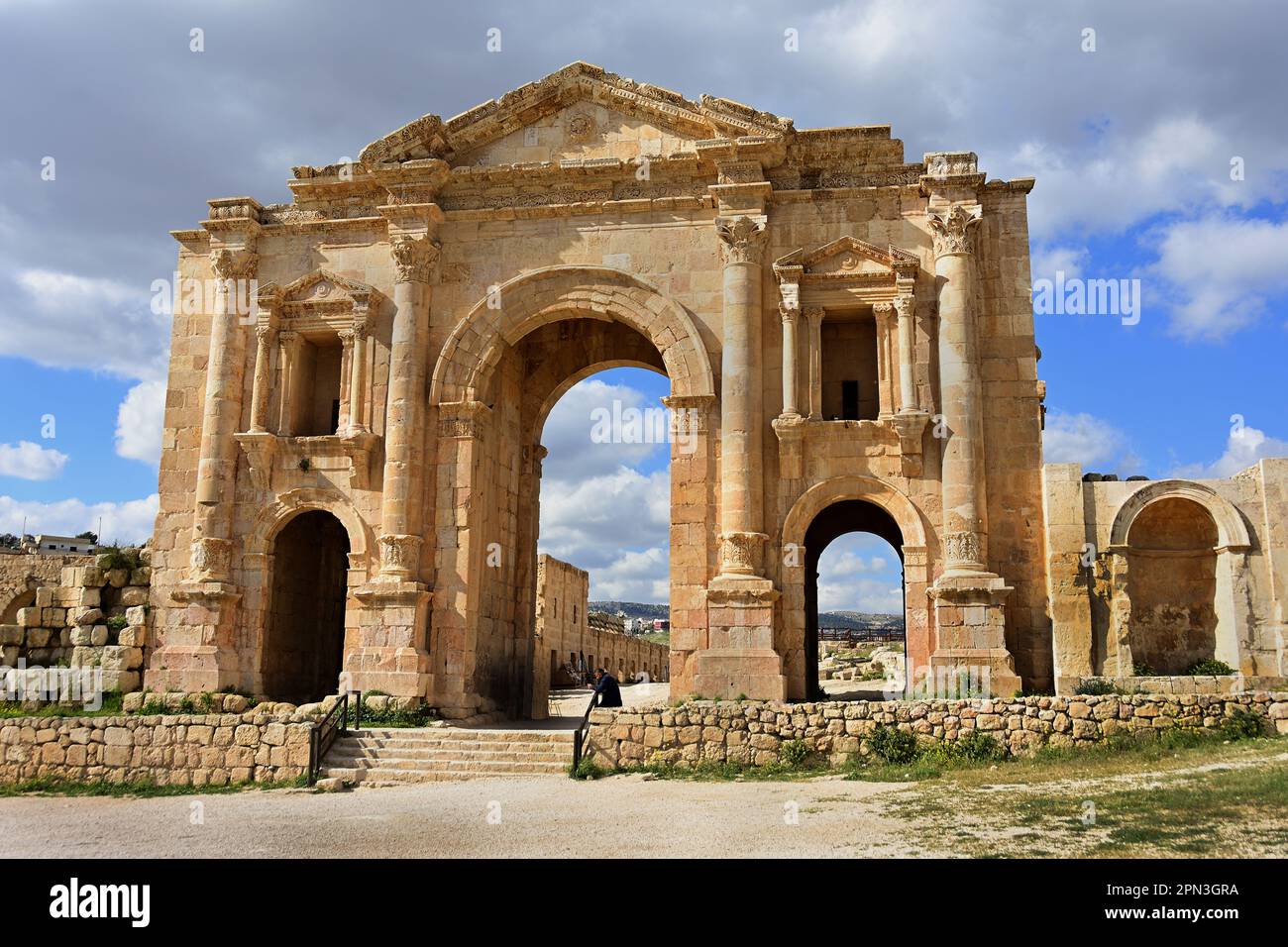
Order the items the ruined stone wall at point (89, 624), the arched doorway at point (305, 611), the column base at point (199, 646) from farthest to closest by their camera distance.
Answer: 1. the arched doorway at point (305, 611)
2. the ruined stone wall at point (89, 624)
3. the column base at point (199, 646)

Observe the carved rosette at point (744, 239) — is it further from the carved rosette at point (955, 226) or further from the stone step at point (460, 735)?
the stone step at point (460, 735)

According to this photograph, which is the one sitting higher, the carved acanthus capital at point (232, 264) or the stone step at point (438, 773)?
the carved acanthus capital at point (232, 264)

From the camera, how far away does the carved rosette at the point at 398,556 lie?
61.5ft

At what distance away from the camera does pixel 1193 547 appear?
17703 mm

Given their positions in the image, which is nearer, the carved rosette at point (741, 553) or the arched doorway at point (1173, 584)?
the arched doorway at point (1173, 584)

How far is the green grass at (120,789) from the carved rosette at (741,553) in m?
7.20

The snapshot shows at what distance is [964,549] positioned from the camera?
1742cm

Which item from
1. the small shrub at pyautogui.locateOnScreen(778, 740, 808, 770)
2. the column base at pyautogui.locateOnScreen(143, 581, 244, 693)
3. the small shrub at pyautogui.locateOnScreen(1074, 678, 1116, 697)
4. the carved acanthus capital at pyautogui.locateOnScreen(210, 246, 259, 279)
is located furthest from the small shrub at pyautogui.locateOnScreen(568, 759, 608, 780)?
the carved acanthus capital at pyautogui.locateOnScreen(210, 246, 259, 279)

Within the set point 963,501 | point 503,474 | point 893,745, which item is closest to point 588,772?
point 893,745

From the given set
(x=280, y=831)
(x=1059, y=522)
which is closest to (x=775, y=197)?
(x=1059, y=522)

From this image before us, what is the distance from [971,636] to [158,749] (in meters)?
12.4

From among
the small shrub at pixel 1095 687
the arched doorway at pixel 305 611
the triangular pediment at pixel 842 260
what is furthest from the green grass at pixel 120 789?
the triangular pediment at pixel 842 260

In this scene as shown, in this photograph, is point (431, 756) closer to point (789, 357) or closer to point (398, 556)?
point (398, 556)

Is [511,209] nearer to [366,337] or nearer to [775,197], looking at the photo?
[366,337]
